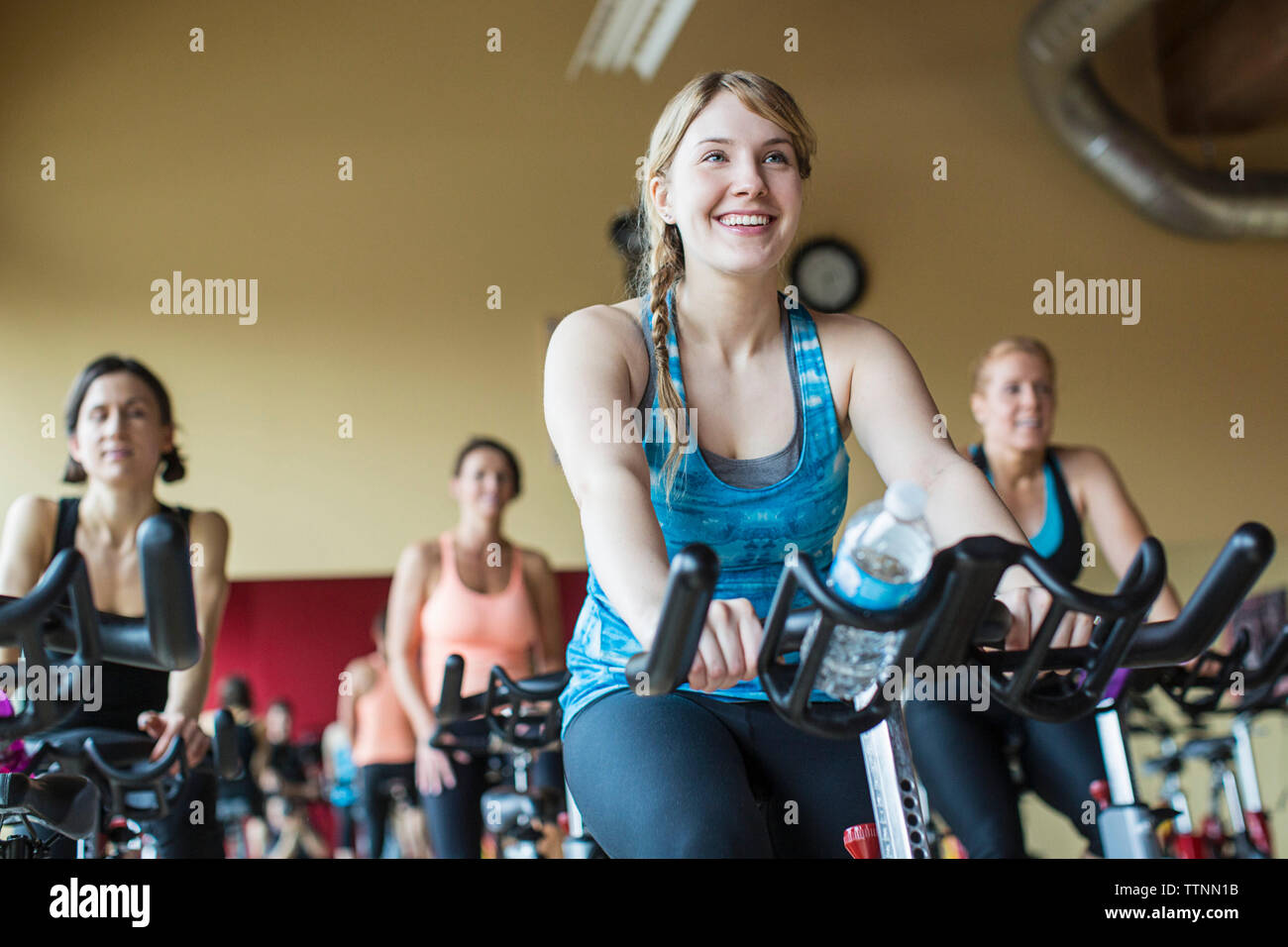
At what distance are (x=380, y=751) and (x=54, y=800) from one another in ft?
12.3

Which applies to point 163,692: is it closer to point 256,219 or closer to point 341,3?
point 256,219

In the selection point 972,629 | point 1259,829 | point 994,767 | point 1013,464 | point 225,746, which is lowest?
point 1259,829

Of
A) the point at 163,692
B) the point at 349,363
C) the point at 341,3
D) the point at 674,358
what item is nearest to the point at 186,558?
the point at 674,358

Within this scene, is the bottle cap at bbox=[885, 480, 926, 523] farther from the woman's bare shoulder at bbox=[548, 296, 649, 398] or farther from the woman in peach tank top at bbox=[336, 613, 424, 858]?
the woman in peach tank top at bbox=[336, 613, 424, 858]

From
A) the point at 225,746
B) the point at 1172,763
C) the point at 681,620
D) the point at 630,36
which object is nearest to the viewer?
the point at 681,620

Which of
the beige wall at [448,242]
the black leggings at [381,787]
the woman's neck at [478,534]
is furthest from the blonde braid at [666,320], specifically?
the black leggings at [381,787]

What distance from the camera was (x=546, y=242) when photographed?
5.12 meters

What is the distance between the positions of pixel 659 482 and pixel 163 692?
1.36 m

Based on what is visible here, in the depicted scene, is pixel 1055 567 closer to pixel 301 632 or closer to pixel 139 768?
pixel 139 768

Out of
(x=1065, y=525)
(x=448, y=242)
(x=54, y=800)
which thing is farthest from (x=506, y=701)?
(x=448, y=242)

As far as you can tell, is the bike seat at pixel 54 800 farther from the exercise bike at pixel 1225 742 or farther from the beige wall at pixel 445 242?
the beige wall at pixel 445 242

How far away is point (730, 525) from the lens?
1.28 meters

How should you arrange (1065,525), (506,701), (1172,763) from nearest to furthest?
(506,701) < (1065,525) < (1172,763)

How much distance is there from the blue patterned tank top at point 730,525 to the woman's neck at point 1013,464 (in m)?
1.48
